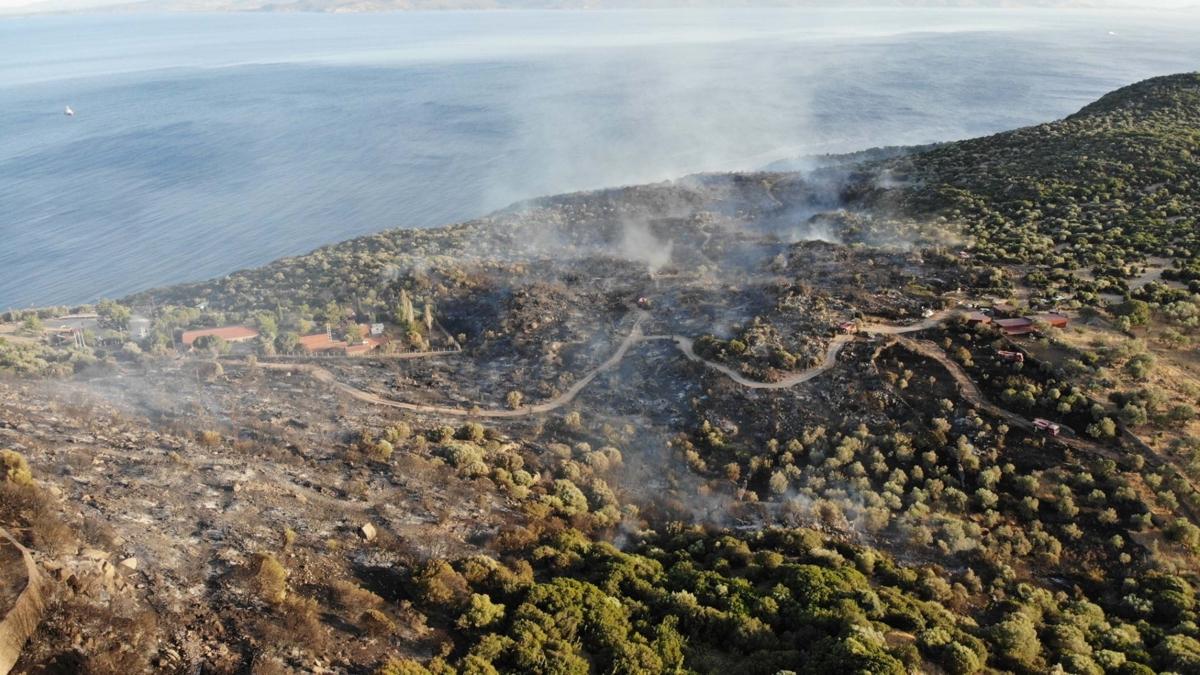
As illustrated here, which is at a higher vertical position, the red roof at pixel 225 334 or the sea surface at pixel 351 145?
the sea surface at pixel 351 145

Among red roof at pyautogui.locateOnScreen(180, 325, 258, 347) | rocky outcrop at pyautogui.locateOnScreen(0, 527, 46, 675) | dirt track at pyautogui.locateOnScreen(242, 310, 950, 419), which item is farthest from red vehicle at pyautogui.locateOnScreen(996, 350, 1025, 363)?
red roof at pyautogui.locateOnScreen(180, 325, 258, 347)

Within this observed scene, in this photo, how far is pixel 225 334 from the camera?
48.7 meters

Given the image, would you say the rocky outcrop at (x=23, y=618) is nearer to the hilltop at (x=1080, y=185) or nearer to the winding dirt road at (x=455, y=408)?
the winding dirt road at (x=455, y=408)

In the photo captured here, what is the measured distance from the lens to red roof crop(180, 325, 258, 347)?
47.9 m

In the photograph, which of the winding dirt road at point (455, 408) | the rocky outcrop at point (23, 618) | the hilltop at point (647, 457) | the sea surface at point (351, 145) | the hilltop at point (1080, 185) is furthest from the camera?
the sea surface at point (351, 145)

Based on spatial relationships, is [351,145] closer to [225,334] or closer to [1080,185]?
[225,334]

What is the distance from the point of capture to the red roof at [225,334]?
157 feet

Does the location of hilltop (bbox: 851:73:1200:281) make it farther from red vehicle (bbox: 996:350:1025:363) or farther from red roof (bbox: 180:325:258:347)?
red roof (bbox: 180:325:258:347)

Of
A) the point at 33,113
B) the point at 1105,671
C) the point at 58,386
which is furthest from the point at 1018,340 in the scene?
the point at 33,113

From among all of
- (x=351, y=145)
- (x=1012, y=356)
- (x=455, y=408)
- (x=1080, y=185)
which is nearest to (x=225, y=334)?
(x=455, y=408)

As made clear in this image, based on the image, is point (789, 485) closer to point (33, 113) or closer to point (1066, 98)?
point (1066, 98)

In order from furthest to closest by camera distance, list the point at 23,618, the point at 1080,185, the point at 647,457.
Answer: the point at 1080,185
the point at 647,457
the point at 23,618

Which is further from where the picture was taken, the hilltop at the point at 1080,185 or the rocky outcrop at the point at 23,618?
the hilltop at the point at 1080,185

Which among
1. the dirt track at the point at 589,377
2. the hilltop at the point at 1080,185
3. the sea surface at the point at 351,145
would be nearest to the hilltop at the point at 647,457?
the dirt track at the point at 589,377
